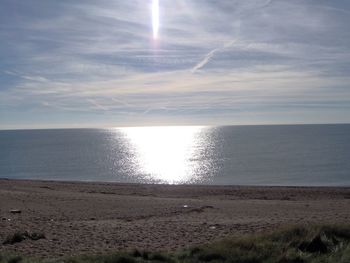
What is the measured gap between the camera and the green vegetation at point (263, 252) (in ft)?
29.3

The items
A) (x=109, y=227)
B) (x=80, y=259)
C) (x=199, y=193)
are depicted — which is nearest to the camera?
(x=80, y=259)

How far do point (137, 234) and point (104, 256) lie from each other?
4461 mm

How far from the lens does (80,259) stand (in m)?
9.10

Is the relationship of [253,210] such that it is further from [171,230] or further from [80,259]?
[80,259]

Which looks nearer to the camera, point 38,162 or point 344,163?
point 344,163

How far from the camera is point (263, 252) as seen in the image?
930cm

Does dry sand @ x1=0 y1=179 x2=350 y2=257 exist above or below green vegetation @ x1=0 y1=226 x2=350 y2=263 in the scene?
below

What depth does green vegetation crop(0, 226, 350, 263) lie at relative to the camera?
895 cm

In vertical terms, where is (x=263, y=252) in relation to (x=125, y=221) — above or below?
above

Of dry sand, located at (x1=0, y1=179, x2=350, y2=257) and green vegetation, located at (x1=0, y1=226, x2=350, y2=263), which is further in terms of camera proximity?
dry sand, located at (x1=0, y1=179, x2=350, y2=257)

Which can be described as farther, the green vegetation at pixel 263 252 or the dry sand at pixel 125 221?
the dry sand at pixel 125 221

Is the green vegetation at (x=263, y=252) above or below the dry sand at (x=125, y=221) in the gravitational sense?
above

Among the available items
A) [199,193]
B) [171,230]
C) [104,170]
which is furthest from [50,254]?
[104,170]

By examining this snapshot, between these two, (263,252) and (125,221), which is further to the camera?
(125,221)
